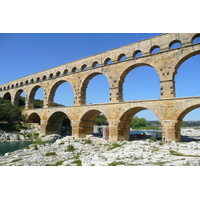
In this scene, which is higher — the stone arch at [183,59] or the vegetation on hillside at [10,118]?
the stone arch at [183,59]

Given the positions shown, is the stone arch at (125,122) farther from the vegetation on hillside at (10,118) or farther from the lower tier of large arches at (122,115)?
the vegetation on hillside at (10,118)

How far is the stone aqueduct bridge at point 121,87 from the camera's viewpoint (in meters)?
16.0

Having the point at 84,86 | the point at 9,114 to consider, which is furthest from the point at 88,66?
the point at 9,114

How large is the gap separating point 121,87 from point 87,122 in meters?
6.78

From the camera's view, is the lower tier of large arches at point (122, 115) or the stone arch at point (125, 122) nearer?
the lower tier of large arches at point (122, 115)

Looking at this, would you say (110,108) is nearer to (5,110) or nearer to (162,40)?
(162,40)

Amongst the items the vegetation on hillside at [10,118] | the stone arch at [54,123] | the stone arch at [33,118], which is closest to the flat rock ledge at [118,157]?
the stone arch at [54,123]

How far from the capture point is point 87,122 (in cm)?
2319

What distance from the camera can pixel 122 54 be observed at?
20578mm

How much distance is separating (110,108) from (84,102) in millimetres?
5439

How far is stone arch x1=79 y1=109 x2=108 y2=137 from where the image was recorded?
2241cm

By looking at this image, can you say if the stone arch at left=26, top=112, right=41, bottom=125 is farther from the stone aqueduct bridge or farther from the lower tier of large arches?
the lower tier of large arches

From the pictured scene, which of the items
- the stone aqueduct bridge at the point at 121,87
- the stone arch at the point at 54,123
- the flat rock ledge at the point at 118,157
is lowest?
the flat rock ledge at the point at 118,157

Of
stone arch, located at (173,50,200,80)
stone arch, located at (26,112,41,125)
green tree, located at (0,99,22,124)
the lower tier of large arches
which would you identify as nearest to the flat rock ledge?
the lower tier of large arches
